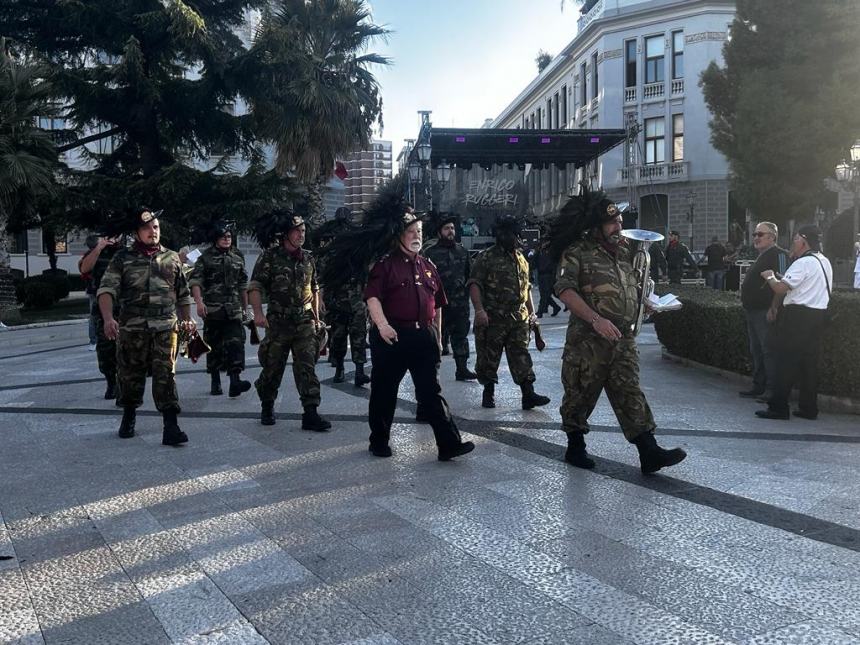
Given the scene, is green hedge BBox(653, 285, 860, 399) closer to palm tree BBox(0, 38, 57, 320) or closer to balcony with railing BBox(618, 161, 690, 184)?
palm tree BBox(0, 38, 57, 320)

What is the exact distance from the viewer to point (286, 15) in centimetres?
2575

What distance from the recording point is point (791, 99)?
28719 mm

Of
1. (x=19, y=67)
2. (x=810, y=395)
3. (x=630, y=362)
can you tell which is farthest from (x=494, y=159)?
(x=630, y=362)

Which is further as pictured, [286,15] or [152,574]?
[286,15]

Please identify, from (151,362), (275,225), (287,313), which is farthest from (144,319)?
(275,225)

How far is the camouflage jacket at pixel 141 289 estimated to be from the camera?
21.5ft

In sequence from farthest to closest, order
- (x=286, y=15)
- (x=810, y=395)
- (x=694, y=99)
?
1. (x=694, y=99)
2. (x=286, y=15)
3. (x=810, y=395)

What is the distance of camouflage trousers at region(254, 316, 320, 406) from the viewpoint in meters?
7.00

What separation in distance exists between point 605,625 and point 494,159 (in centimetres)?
3048

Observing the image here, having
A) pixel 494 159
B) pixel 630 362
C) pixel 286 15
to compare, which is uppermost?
pixel 286 15

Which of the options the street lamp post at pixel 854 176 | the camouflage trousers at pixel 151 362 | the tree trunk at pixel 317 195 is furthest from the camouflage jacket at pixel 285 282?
the street lamp post at pixel 854 176

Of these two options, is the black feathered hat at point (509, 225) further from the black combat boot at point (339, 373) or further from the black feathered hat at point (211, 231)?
the black feathered hat at point (211, 231)

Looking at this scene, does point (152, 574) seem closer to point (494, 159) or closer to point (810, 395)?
point (810, 395)

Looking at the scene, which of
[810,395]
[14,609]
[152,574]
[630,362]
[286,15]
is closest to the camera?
[14,609]
